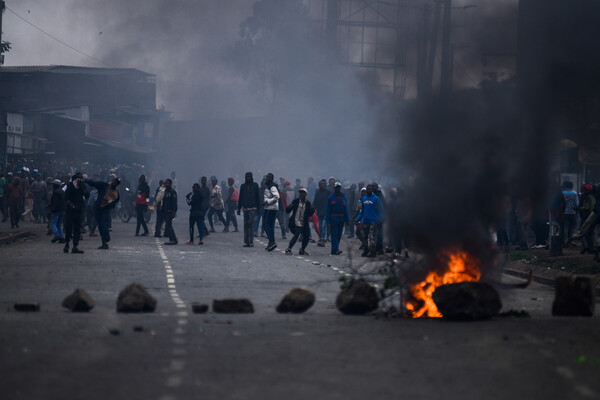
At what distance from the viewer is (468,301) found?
10.3 m

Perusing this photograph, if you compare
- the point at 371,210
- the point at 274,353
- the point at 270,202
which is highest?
the point at 270,202

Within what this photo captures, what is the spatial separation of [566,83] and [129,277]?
26.0 ft

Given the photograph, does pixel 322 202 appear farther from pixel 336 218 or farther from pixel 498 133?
pixel 498 133

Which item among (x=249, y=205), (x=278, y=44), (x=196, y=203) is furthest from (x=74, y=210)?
(x=278, y=44)

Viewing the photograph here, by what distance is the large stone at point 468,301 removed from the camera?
10328mm

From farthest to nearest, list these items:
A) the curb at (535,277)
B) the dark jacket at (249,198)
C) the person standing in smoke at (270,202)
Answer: the dark jacket at (249,198)
the person standing in smoke at (270,202)
the curb at (535,277)

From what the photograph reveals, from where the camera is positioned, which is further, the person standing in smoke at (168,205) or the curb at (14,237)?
the person standing in smoke at (168,205)

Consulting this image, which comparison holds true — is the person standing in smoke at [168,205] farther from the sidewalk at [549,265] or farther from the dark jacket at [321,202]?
the sidewalk at [549,265]

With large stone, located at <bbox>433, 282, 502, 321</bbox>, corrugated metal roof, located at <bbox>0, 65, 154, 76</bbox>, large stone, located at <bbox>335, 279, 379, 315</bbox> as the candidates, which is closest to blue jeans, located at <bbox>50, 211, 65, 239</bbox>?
large stone, located at <bbox>335, 279, 379, 315</bbox>

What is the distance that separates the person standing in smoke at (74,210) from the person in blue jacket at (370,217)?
7.00 m

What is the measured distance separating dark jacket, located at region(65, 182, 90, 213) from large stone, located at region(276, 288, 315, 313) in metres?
10.8

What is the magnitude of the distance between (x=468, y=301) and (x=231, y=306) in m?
2.89

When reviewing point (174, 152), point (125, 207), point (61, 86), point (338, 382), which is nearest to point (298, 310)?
point (338, 382)

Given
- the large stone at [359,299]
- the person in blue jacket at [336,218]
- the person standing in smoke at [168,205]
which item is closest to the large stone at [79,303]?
the large stone at [359,299]
